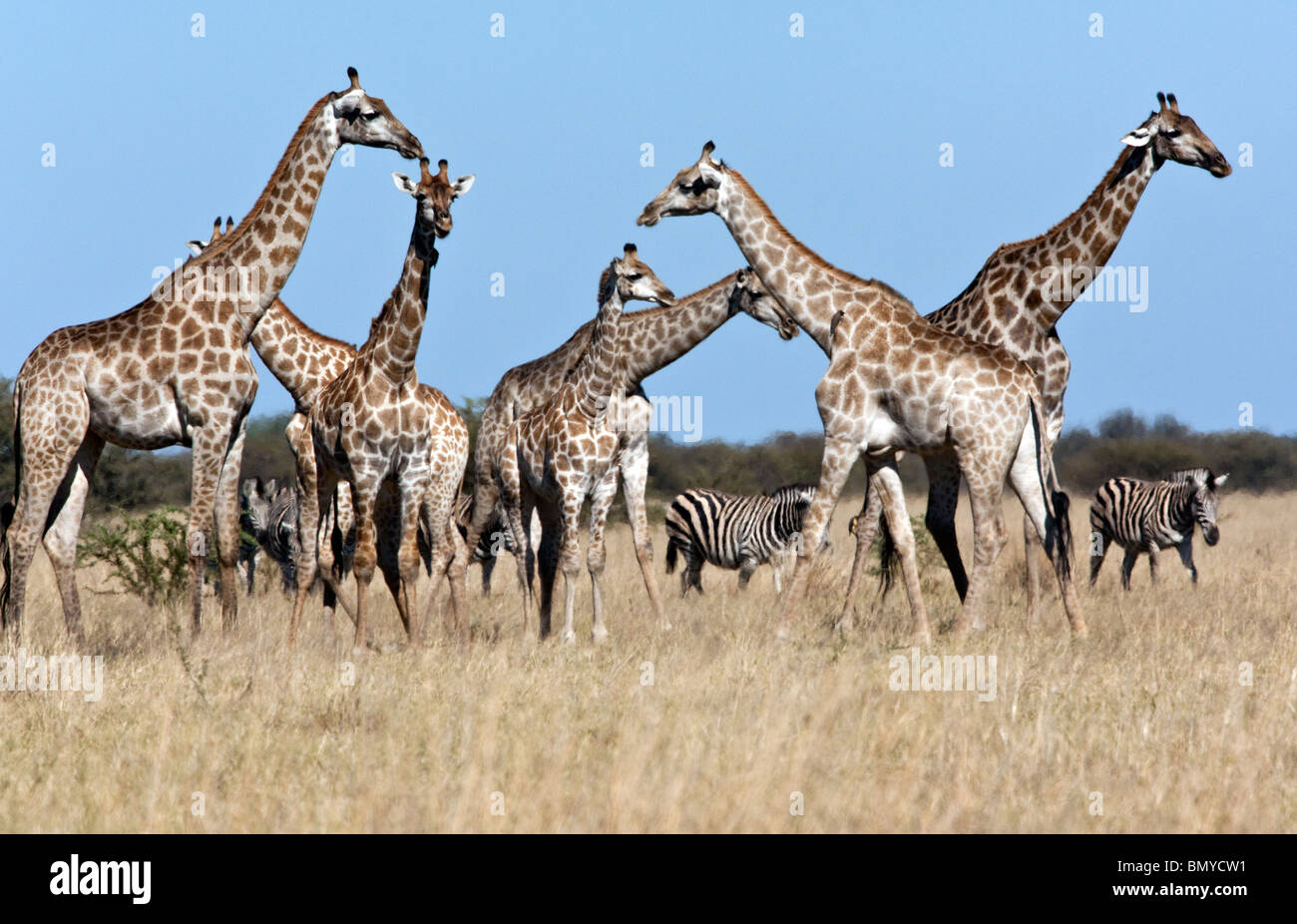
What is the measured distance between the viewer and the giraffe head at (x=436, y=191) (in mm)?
8391

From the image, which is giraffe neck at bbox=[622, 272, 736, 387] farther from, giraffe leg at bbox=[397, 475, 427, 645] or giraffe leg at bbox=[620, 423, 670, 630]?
giraffe leg at bbox=[397, 475, 427, 645]

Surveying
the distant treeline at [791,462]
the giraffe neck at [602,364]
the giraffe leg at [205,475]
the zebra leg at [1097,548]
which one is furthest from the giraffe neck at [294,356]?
the distant treeline at [791,462]

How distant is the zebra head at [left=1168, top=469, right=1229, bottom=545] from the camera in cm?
1508

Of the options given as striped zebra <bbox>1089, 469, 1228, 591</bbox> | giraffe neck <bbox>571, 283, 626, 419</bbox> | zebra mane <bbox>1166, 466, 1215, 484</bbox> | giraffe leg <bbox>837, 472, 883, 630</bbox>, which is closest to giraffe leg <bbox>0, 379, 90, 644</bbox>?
giraffe neck <bbox>571, 283, 626, 419</bbox>

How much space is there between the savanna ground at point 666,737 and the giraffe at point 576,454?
95 centimetres

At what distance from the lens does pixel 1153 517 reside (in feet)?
50.5

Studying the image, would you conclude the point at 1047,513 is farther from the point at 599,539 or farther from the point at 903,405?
the point at 599,539

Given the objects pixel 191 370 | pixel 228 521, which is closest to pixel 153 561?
pixel 228 521

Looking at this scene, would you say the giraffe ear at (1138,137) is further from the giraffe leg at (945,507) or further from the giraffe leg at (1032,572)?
the giraffe leg at (1032,572)

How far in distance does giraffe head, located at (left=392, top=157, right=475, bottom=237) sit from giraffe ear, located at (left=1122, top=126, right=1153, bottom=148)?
4.46 meters

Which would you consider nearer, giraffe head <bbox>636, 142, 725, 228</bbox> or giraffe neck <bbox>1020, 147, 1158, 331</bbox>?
giraffe head <bbox>636, 142, 725, 228</bbox>

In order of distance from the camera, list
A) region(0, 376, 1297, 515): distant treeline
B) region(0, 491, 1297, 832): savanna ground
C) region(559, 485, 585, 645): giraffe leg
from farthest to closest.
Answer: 1. region(0, 376, 1297, 515): distant treeline
2. region(559, 485, 585, 645): giraffe leg
3. region(0, 491, 1297, 832): savanna ground

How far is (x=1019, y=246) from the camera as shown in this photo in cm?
1045
